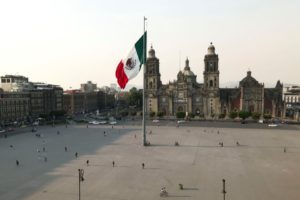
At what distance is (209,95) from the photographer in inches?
4823

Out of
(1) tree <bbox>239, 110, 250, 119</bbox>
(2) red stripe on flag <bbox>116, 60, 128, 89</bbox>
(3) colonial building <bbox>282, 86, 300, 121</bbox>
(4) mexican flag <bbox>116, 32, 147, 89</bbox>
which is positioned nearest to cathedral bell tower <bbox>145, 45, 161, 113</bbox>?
(1) tree <bbox>239, 110, 250, 119</bbox>

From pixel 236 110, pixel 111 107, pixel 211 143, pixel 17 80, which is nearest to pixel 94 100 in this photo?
pixel 111 107

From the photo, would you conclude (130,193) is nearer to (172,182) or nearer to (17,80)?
(172,182)

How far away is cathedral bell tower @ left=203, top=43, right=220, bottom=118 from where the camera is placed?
12119 centimetres

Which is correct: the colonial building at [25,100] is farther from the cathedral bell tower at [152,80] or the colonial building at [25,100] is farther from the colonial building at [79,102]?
the cathedral bell tower at [152,80]

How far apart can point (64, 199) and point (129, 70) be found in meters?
25.9

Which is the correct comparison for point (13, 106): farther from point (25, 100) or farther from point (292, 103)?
point (292, 103)

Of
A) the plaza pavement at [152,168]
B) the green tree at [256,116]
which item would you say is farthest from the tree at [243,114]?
the plaza pavement at [152,168]

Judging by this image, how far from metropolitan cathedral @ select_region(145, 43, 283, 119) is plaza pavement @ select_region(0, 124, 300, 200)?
4443 centimetres

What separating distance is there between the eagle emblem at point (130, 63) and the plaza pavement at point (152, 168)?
13329mm

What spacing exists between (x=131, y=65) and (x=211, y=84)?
237ft

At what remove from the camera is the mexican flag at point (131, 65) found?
175 feet

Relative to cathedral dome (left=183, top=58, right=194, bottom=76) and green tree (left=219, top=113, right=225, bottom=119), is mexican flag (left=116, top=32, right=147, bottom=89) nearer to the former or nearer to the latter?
green tree (left=219, top=113, right=225, bottom=119)

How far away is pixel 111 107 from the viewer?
600 feet
